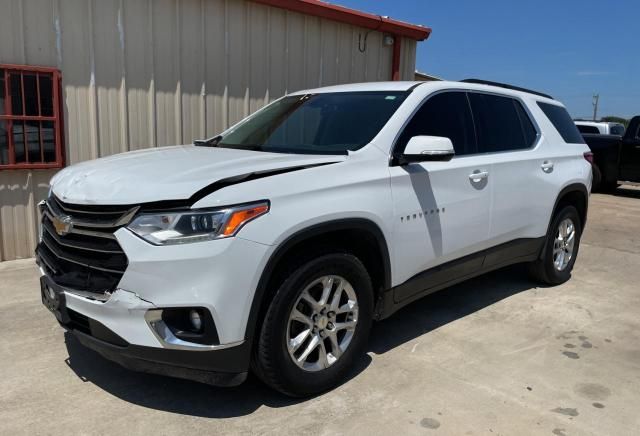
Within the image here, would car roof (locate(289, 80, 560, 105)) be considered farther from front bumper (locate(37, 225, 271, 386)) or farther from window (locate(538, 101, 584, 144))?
front bumper (locate(37, 225, 271, 386))

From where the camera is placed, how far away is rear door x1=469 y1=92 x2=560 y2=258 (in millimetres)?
4137

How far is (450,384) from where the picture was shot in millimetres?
3238

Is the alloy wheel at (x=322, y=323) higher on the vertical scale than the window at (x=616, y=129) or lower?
lower

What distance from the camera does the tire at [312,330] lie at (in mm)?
2703

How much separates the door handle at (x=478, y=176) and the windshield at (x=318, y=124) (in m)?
0.77

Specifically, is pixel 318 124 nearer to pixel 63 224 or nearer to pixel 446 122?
pixel 446 122

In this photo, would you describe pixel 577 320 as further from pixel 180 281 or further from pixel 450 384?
pixel 180 281

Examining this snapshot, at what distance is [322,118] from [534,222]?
2.13 metres

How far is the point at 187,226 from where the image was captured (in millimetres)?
2479

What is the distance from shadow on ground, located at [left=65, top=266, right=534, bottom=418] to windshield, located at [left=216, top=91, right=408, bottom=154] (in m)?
1.45

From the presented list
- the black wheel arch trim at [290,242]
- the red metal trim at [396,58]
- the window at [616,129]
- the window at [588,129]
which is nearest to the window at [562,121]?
the black wheel arch trim at [290,242]

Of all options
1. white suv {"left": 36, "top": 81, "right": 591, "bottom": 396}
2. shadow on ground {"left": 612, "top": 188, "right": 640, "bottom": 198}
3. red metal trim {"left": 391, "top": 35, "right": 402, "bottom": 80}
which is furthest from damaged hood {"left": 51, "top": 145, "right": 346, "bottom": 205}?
shadow on ground {"left": 612, "top": 188, "right": 640, "bottom": 198}

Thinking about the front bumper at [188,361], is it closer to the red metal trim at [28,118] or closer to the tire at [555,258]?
the tire at [555,258]

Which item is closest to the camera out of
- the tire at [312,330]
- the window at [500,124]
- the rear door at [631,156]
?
the tire at [312,330]
